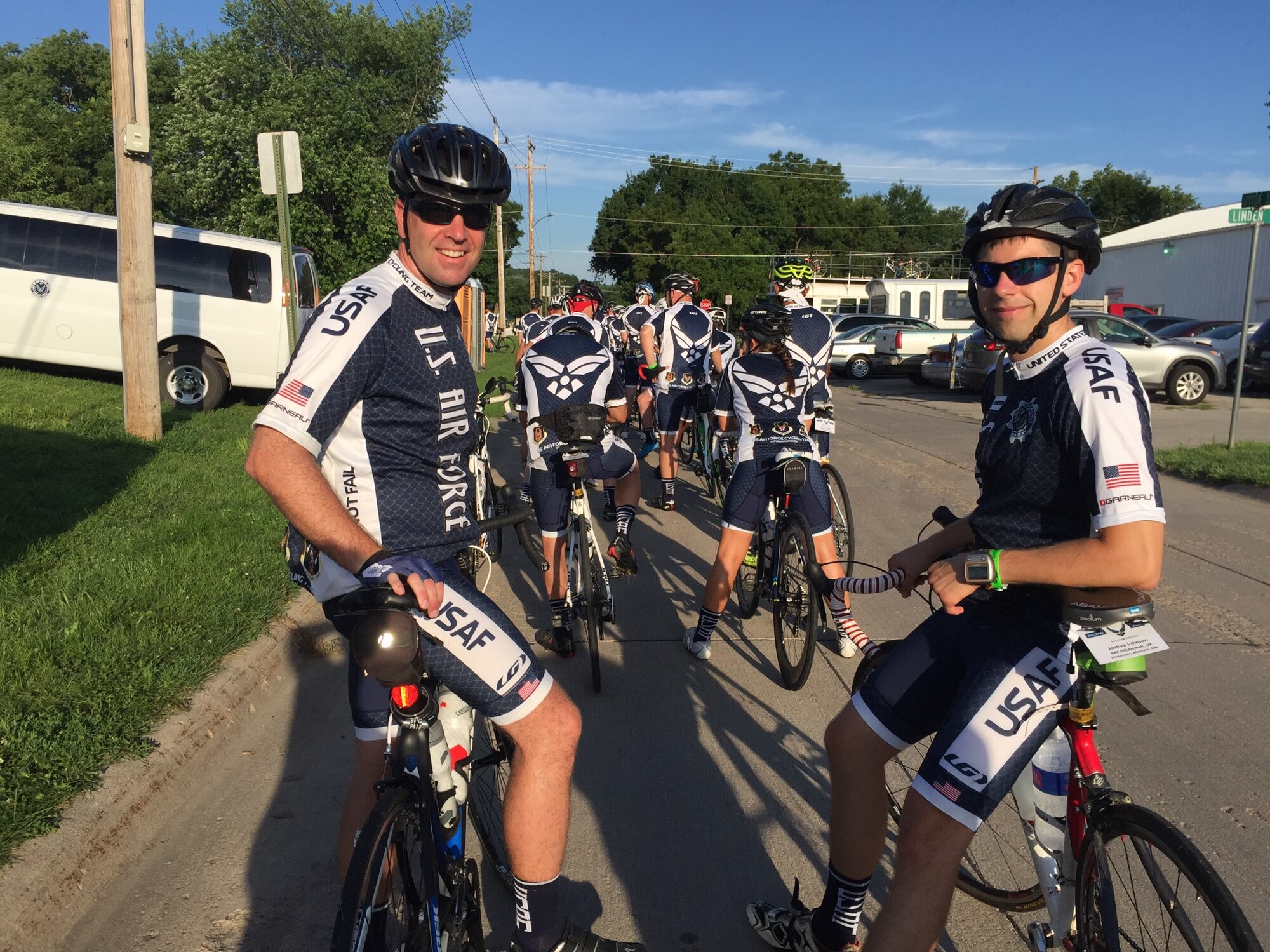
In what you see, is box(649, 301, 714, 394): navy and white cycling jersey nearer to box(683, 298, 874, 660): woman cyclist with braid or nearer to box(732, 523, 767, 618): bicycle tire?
box(732, 523, 767, 618): bicycle tire

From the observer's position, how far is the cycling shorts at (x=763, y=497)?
5.54 meters

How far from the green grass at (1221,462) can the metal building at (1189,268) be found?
2289 cm

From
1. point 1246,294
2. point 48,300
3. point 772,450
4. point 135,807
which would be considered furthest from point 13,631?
point 1246,294

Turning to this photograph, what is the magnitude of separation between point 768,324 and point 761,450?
0.77 meters

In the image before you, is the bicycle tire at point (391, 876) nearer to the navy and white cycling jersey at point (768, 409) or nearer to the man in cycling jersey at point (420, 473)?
the man in cycling jersey at point (420, 473)

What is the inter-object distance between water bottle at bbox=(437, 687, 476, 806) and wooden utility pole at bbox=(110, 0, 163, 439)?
28.8 feet

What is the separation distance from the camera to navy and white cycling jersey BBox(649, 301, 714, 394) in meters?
11.0

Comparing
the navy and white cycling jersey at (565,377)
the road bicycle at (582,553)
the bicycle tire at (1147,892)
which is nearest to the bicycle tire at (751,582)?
the road bicycle at (582,553)

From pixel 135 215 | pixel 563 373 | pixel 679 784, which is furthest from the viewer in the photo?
pixel 135 215

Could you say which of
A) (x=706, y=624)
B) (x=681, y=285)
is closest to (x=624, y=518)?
(x=706, y=624)

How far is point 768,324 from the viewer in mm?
5859

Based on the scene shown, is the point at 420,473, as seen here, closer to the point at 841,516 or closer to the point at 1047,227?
the point at 1047,227

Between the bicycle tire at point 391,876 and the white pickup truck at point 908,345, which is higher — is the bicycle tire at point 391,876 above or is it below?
below

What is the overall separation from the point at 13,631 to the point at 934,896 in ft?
14.3
